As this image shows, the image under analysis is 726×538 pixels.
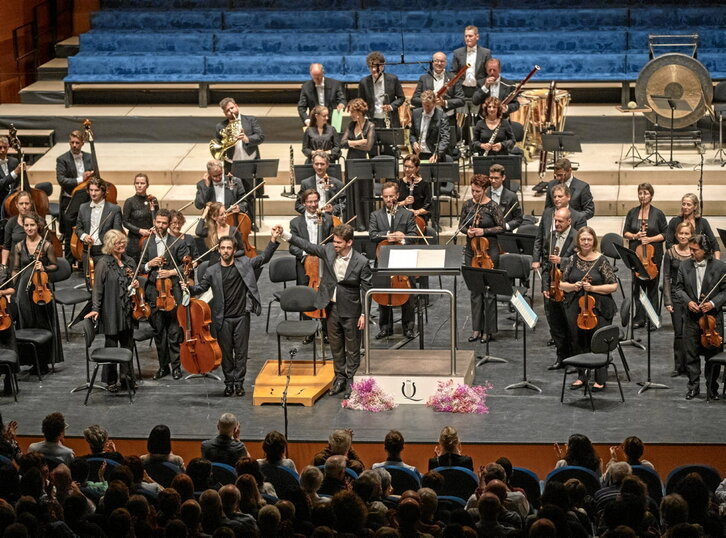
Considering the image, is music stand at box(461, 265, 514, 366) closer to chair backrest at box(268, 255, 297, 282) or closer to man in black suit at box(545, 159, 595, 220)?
man in black suit at box(545, 159, 595, 220)

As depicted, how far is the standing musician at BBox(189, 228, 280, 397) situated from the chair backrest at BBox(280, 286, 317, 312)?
0.42 meters

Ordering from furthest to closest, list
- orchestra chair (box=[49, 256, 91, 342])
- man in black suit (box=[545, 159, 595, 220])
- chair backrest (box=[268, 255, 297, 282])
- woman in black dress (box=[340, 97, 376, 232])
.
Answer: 1. woman in black dress (box=[340, 97, 376, 232])
2. man in black suit (box=[545, 159, 595, 220])
3. chair backrest (box=[268, 255, 297, 282])
4. orchestra chair (box=[49, 256, 91, 342])

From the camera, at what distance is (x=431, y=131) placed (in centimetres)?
1408

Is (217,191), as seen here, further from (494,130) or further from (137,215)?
(494,130)

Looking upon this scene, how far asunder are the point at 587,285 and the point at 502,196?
A: 1.91m

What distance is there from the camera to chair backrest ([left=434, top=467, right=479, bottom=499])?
8219mm

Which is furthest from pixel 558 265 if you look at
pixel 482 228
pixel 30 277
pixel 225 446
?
pixel 30 277

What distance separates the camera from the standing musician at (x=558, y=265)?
11.1 m

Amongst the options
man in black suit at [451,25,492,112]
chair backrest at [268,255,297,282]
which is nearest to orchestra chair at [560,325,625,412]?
chair backrest at [268,255,297,282]

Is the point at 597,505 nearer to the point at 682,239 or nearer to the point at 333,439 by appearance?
the point at 333,439

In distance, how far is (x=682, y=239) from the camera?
10867 millimetres

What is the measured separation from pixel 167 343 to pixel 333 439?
3.48 m

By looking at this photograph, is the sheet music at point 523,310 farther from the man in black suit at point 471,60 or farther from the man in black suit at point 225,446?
the man in black suit at point 471,60

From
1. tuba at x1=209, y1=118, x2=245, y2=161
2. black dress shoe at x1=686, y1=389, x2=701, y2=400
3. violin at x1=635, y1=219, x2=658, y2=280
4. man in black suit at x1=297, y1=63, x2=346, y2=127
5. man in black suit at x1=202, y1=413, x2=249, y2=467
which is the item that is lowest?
man in black suit at x1=202, y1=413, x2=249, y2=467
